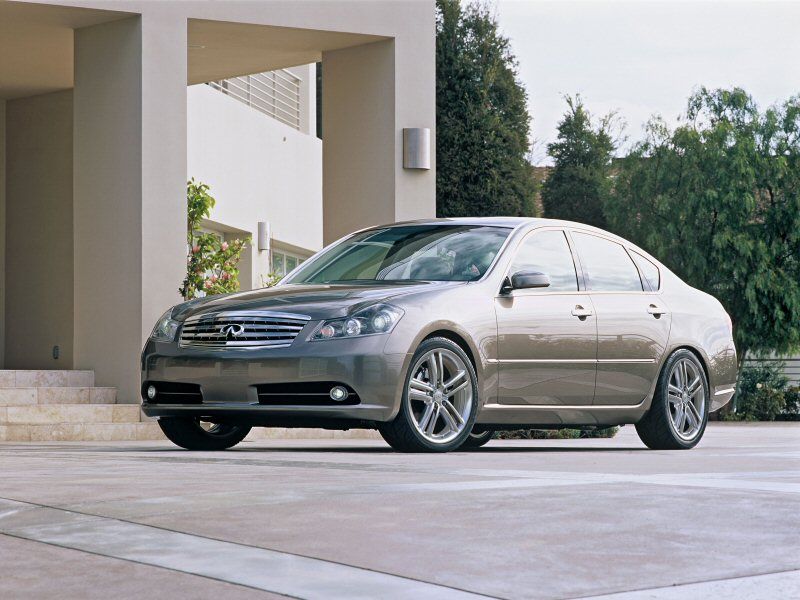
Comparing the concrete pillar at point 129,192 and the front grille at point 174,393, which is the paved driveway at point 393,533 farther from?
the concrete pillar at point 129,192

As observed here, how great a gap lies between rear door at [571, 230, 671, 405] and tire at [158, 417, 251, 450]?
2.45 m

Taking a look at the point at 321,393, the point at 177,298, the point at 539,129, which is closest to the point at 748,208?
→ the point at 539,129

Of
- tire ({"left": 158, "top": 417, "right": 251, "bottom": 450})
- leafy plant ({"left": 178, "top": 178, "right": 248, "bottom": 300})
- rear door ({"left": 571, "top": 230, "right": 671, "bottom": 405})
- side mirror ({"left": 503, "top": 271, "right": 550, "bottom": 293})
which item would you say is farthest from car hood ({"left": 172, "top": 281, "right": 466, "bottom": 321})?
leafy plant ({"left": 178, "top": 178, "right": 248, "bottom": 300})

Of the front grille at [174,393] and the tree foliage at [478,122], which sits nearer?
the front grille at [174,393]

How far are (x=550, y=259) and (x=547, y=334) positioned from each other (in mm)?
634

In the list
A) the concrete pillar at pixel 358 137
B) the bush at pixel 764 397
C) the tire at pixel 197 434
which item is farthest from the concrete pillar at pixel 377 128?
the bush at pixel 764 397

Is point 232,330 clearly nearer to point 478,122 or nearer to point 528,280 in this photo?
point 528,280

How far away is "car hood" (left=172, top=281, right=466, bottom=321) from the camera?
8266mm

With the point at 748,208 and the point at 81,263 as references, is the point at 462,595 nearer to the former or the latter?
the point at 81,263

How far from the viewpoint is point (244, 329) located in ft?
27.5

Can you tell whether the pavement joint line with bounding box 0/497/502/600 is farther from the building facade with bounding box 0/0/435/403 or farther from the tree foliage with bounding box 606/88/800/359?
the tree foliage with bounding box 606/88/800/359

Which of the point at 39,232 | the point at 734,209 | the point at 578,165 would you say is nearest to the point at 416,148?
the point at 39,232

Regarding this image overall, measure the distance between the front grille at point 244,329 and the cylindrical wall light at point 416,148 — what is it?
7295 mm

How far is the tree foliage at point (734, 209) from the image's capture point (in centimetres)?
3234
